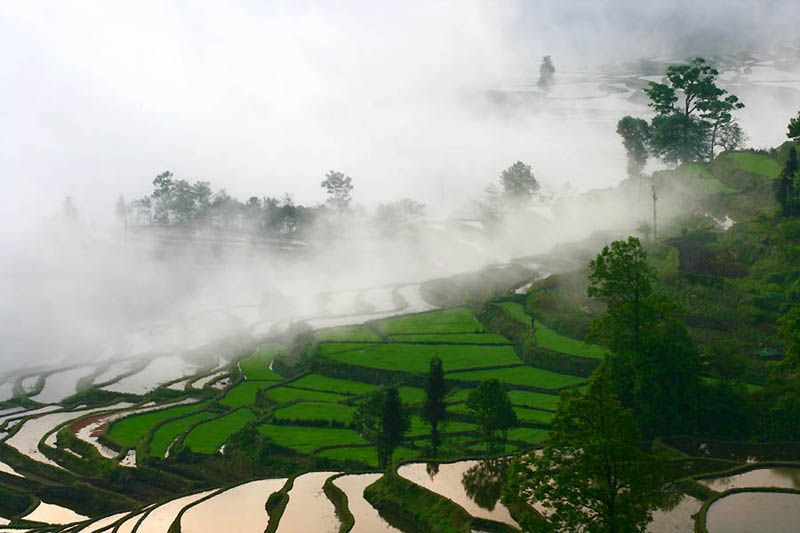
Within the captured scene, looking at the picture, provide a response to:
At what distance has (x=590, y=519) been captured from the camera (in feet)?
66.0

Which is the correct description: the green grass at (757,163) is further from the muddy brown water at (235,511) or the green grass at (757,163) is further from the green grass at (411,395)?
the muddy brown water at (235,511)

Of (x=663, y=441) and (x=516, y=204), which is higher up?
(x=516, y=204)

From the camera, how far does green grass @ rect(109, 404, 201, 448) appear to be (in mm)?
49719

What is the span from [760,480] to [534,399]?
21.9 meters

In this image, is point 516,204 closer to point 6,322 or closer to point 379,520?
point 6,322

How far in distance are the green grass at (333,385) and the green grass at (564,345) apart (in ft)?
40.5

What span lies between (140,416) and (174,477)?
1434cm

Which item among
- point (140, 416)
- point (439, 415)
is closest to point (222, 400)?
point (140, 416)

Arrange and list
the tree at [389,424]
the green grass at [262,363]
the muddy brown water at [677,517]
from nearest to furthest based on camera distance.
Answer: the muddy brown water at [677,517] < the tree at [389,424] < the green grass at [262,363]

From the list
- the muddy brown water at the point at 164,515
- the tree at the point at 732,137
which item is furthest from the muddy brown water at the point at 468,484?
the tree at the point at 732,137

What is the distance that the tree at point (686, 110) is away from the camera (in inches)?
3125

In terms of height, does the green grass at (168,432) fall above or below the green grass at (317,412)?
below

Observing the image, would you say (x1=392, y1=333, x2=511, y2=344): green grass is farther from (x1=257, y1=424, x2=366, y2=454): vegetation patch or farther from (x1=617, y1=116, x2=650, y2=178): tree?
(x1=617, y1=116, x2=650, y2=178): tree

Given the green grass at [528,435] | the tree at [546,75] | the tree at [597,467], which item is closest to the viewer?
the tree at [597,467]
